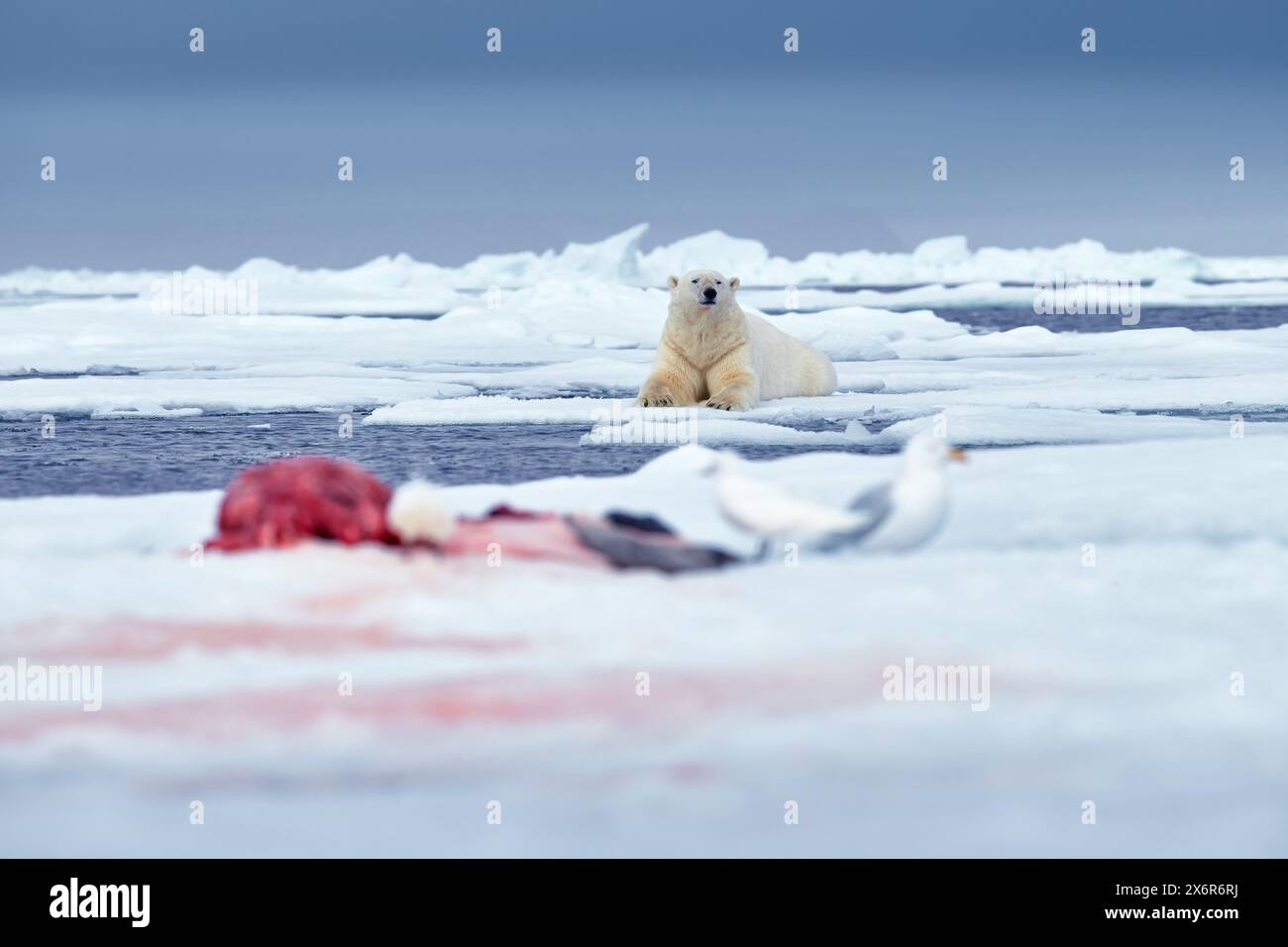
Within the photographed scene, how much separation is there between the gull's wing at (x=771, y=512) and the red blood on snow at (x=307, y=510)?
0.93m

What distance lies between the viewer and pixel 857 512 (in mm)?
4324

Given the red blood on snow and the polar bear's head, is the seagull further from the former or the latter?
the polar bear's head

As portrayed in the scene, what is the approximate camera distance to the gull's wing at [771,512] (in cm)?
416

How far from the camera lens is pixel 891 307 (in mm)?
40094

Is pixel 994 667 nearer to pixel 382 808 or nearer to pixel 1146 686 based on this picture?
pixel 1146 686

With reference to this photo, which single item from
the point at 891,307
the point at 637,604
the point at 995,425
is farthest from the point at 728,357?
the point at 891,307

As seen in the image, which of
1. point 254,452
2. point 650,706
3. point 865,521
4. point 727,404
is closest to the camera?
point 650,706

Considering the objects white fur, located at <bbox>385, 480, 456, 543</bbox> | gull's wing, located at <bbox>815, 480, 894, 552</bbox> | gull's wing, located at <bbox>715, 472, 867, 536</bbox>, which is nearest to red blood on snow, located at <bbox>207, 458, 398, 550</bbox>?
white fur, located at <bbox>385, 480, 456, 543</bbox>

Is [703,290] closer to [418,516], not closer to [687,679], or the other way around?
[418,516]

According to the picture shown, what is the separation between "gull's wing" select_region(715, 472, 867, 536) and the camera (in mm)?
4164

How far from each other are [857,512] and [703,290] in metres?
5.64

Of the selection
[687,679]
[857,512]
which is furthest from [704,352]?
[687,679]

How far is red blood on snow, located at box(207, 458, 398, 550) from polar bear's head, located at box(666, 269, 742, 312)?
5.70 meters

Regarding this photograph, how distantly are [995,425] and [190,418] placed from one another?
564 cm
